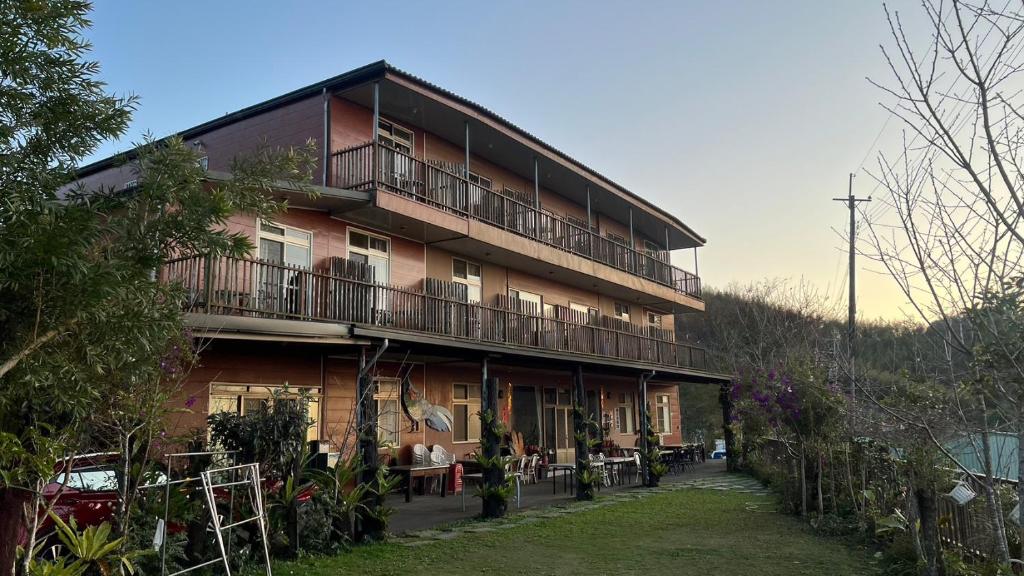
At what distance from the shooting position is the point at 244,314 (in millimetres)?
10844

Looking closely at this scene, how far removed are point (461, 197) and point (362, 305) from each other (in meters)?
4.75

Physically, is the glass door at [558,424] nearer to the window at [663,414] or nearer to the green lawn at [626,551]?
the window at [663,414]

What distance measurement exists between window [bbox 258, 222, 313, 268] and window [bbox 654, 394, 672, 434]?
1867 cm

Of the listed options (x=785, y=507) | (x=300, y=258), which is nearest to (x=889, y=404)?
(x=785, y=507)

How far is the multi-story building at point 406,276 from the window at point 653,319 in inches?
174

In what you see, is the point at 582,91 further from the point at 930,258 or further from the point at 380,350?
the point at 930,258

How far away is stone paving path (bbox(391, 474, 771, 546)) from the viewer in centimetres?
1052

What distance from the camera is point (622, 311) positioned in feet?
87.0

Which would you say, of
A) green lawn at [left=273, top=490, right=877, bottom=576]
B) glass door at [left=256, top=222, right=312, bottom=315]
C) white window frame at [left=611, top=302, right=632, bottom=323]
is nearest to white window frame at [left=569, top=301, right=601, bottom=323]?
white window frame at [left=611, top=302, right=632, bottom=323]

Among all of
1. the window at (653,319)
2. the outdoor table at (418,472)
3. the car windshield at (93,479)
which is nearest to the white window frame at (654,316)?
the window at (653,319)

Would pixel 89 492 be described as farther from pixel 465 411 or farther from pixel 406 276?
pixel 465 411

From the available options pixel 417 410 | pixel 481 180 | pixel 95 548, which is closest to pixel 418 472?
pixel 417 410

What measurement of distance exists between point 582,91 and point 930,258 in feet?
33.2

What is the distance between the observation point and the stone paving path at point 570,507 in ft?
34.5
